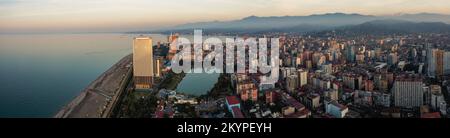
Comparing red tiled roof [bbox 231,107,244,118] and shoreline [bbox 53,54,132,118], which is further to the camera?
shoreline [bbox 53,54,132,118]

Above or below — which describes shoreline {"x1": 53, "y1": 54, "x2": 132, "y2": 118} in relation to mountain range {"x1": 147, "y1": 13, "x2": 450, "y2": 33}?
below

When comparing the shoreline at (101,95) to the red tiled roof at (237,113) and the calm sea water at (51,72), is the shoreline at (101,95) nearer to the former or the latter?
the calm sea water at (51,72)

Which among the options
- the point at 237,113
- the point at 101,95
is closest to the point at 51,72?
the point at 101,95

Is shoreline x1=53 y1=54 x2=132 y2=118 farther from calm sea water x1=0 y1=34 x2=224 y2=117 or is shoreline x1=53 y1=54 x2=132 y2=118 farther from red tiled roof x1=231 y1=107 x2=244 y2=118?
red tiled roof x1=231 y1=107 x2=244 y2=118

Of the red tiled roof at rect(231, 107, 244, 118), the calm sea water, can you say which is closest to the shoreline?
the calm sea water

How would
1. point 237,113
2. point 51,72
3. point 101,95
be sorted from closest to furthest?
point 237,113, point 51,72, point 101,95

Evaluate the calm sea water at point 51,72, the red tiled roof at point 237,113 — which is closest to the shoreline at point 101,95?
the calm sea water at point 51,72

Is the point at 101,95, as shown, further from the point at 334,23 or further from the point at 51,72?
the point at 334,23

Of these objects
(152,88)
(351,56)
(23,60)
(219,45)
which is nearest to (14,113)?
(23,60)
